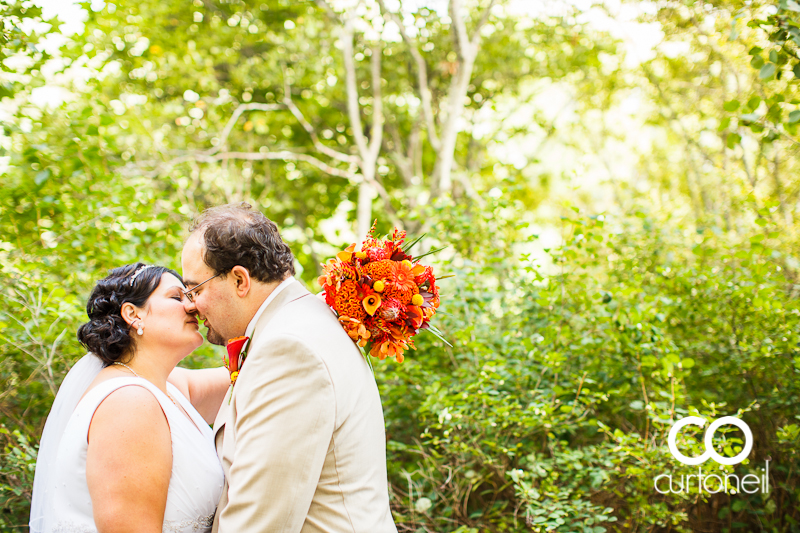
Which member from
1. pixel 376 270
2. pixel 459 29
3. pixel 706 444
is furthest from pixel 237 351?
pixel 459 29

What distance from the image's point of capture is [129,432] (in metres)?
1.87

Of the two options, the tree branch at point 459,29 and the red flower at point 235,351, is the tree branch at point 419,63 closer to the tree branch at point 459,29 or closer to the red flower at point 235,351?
the tree branch at point 459,29

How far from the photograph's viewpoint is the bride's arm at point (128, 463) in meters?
1.77

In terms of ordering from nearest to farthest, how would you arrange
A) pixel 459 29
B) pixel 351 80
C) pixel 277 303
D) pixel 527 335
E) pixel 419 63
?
pixel 277 303, pixel 527 335, pixel 459 29, pixel 419 63, pixel 351 80

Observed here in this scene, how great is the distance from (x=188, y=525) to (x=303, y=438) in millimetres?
819

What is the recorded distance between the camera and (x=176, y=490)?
196cm

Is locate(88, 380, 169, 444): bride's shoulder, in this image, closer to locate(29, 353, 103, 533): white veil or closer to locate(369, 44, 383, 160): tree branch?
locate(29, 353, 103, 533): white veil

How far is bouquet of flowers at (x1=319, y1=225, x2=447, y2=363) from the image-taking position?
1.91m

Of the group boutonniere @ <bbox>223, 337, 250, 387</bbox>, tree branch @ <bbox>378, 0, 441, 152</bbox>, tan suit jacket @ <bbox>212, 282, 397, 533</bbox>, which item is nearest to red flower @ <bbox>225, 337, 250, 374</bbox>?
boutonniere @ <bbox>223, 337, 250, 387</bbox>

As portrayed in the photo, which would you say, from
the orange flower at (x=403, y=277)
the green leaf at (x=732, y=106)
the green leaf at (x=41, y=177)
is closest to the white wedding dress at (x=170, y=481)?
the orange flower at (x=403, y=277)

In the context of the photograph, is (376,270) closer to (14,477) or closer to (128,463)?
(128,463)

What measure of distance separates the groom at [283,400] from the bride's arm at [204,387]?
0.88 meters

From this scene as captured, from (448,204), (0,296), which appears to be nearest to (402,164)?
(448,204)

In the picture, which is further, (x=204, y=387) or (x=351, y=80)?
(x=351, y=80)
